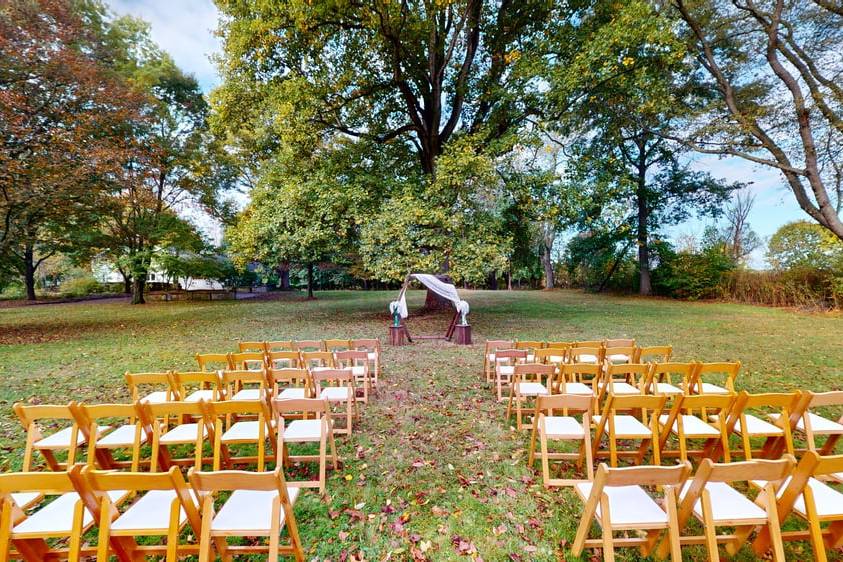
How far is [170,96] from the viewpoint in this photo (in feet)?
62.1

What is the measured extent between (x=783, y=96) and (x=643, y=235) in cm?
1079

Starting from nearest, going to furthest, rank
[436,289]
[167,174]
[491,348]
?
[491,348] → [436,289] → [167,174]

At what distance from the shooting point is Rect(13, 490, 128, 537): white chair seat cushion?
1891mm

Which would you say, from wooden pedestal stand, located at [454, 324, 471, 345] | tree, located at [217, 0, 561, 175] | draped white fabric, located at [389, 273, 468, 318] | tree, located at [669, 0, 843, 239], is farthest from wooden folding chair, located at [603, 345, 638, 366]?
tree, located at [669, 0, 843, 239]

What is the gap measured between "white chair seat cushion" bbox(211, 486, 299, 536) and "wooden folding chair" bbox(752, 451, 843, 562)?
9.10 feet

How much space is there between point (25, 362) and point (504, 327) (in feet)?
38.9

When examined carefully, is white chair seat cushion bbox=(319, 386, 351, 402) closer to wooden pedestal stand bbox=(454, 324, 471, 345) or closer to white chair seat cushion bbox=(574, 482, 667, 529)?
white chair seat cushion bbox=(574, 482, 667, 529)

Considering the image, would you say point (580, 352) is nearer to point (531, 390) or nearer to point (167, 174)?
point (531, 390)

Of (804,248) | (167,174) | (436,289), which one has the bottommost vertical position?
(436,289)

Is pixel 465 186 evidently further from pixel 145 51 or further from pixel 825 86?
pixel 145 51

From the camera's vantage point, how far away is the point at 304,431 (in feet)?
10.5

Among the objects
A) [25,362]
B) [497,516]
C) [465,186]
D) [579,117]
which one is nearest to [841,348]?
[579,117]

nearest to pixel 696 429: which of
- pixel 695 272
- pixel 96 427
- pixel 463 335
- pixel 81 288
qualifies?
pixel 96 427

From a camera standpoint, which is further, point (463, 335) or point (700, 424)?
point (463, 335)
